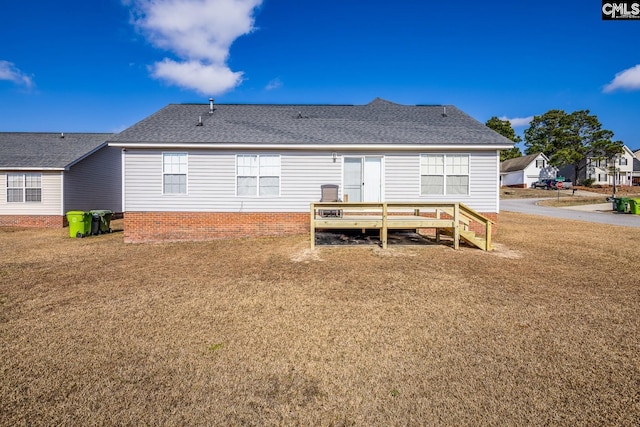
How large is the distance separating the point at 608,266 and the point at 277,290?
7.13 m

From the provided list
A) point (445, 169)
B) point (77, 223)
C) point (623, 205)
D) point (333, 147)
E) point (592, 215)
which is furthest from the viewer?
point (623, 205)

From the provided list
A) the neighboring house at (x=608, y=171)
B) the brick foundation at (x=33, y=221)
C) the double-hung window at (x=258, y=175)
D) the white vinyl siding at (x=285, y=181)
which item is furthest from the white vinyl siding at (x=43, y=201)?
the neighboring house at (x=608, y=171)

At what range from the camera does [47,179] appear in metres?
15.7

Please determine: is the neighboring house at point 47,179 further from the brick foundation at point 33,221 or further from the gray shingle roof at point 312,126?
the gray shingle roof at point 312,126

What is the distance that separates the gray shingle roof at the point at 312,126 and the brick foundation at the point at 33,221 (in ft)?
26.7

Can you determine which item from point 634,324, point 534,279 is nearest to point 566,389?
point 634,324

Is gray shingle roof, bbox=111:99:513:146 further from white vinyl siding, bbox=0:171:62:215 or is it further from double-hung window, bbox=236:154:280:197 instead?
white vinyl siding, bbox=0:171:62:215

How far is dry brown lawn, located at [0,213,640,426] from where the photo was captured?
2.54 metres

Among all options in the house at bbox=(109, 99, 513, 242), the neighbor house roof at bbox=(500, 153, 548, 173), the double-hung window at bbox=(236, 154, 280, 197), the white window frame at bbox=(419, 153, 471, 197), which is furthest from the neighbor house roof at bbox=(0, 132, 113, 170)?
the neighbor house roof at bbox=(500, 153, 548, 173)

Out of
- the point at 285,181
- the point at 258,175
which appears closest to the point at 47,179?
the point at 258,175

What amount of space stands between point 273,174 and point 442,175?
6059 millimetres

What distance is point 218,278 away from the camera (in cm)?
624

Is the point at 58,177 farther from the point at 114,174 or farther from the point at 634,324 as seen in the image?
the point at 634,324

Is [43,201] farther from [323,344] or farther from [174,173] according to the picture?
[323,344]
